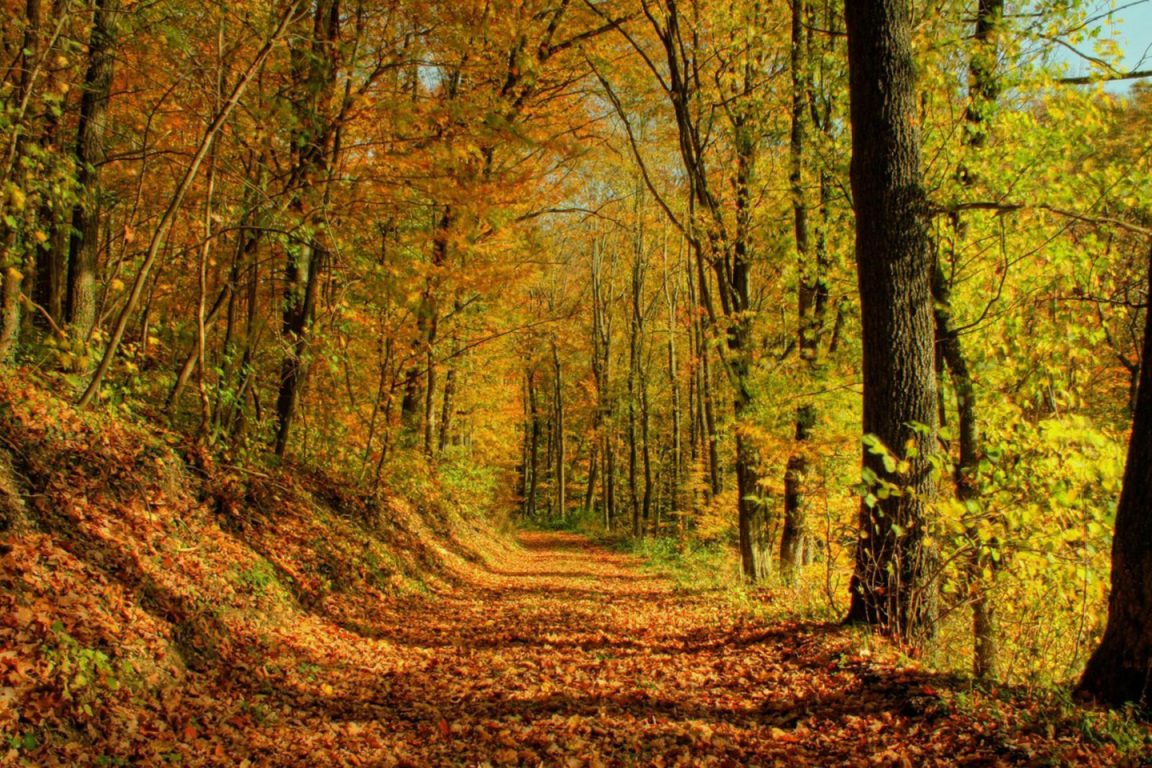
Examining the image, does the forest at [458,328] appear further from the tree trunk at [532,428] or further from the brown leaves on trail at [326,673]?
the tree trunk at [532,428]

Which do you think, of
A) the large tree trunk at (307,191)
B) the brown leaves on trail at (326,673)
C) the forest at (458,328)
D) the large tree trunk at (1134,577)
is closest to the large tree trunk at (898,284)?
the forest at (458,328)

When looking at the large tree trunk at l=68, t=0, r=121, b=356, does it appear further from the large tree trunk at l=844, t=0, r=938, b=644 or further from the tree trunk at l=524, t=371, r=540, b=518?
the tree trunk at l=524, t=371, r=540, b=518

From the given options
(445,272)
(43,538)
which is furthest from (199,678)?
(445,272)

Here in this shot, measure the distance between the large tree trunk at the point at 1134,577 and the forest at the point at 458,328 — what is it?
2 cm

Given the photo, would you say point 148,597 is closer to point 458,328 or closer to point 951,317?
point 951,317

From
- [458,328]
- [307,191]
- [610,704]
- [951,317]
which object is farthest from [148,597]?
[458,328]

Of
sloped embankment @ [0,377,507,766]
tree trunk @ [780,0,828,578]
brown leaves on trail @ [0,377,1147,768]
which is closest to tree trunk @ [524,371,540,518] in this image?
tree trunk @ [780,0,828,578]

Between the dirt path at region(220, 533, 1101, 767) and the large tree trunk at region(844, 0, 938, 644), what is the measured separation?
A: 31.3 inches

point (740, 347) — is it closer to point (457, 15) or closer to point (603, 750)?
point (457, 15)

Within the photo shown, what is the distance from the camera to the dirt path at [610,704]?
376cm

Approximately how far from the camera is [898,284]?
5102 mm

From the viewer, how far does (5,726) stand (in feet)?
9.29

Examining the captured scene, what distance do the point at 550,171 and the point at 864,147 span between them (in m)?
8.71

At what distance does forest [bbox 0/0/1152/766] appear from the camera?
12.9ft
